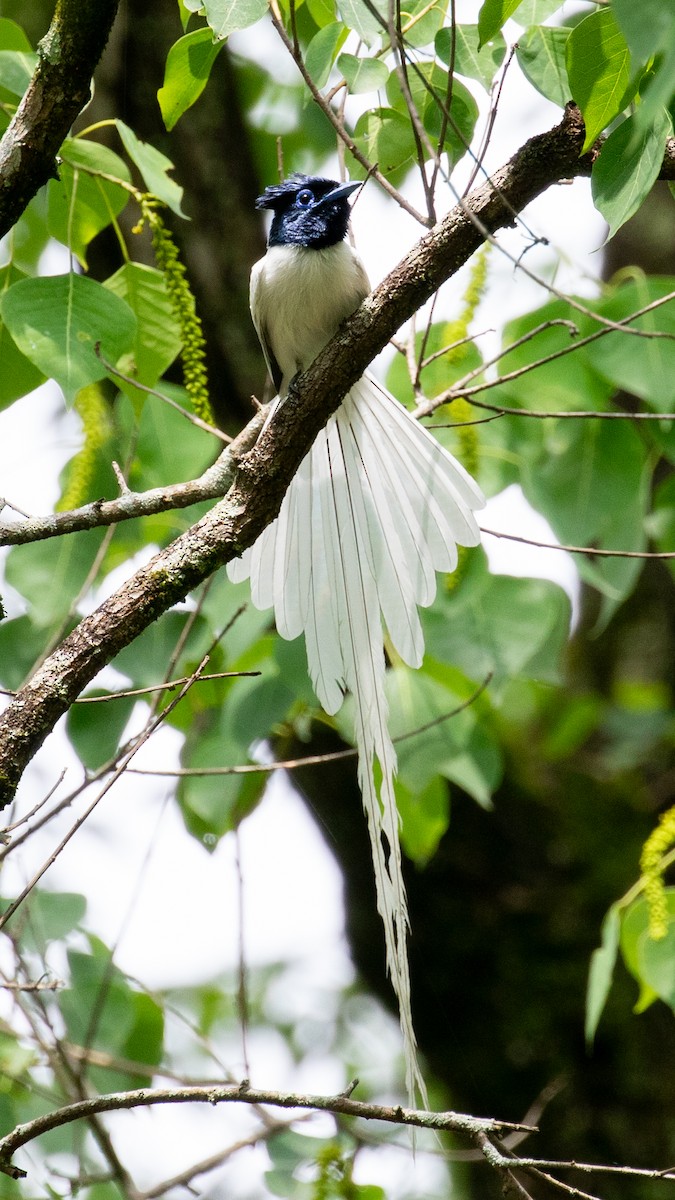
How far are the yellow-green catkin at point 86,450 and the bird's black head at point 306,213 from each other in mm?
644

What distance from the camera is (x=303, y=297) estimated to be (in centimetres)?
262

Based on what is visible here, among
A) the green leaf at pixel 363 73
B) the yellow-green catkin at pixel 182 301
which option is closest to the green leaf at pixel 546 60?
the green leaf at pixel 363 73

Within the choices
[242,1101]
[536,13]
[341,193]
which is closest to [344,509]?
[341,193]

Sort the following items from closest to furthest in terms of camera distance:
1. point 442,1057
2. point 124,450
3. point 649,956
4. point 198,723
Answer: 1. point 649,956
2. point 124,450
3. point 198,723
4. point 442,1057

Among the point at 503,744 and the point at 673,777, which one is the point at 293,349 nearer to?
the point at 503,744

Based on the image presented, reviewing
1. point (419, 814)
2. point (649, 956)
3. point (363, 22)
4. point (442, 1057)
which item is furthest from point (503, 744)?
point (363, 22)

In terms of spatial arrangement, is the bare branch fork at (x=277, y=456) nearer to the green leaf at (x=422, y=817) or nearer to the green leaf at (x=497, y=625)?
the green leaf at (x=497, y=625)

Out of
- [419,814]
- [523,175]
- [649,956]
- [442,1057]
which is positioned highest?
[523,175]

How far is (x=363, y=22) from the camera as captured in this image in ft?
5.79

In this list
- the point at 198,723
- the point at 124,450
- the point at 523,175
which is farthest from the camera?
the point at 198,723

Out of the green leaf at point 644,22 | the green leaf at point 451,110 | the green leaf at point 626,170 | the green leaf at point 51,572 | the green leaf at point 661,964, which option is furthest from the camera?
the green leaf at point 51,572

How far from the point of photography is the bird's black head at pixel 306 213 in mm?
2805

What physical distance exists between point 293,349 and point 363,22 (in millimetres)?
1036

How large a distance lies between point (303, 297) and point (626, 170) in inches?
46.6
